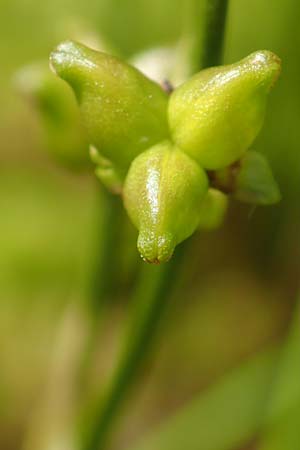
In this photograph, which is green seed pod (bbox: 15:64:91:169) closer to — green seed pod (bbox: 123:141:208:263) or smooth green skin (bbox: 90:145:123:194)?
smooth green skin (bbox: 90:145:123:194)

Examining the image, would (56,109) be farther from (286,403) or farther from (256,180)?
(286,403)

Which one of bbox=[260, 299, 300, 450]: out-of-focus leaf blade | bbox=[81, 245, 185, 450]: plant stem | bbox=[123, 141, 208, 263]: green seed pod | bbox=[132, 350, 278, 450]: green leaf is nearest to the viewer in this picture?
bbox=[123, 141, 208, 263]: green seed pod

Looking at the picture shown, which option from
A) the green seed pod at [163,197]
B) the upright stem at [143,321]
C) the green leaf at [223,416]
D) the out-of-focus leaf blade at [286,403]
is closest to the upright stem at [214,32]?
the upright stem at [143,321]

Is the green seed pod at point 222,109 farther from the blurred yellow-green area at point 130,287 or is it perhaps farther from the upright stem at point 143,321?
the blurred yellow-green area at point 130,287

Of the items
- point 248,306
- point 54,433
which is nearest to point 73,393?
point 54,433

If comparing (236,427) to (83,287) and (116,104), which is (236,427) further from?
(116,104)

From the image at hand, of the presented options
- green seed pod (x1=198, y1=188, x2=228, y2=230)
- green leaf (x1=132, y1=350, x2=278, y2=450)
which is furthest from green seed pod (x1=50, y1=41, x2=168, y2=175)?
green leaf (x1=132, y1=350, x2=278, y2=450)

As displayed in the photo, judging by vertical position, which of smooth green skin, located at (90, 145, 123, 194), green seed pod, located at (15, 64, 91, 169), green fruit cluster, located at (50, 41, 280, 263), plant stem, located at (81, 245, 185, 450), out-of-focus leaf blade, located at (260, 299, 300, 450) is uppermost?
green fruit cluster, located at (50, 41, 280, 263)
